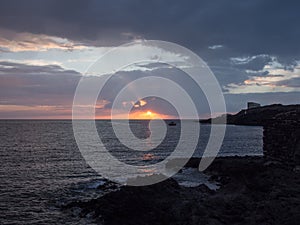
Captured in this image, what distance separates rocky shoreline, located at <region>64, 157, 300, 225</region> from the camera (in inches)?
963

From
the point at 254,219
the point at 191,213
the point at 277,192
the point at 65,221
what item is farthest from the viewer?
the point at 277,192

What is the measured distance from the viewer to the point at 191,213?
85.0ft

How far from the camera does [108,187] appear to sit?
40.8 metres

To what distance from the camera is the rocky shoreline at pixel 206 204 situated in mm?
24453

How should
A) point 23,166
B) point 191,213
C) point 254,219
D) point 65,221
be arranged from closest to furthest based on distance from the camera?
point 254,219 → point 191,213 → point 65,221 → point 23,166

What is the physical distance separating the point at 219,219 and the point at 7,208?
19.7 metres

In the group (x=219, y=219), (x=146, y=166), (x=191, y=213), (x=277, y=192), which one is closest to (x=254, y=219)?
(x=219, y=219)

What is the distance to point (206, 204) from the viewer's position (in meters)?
28.2

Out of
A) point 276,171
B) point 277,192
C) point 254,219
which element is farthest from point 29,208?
point 276,171

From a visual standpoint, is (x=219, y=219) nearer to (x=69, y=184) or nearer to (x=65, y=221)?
(x=65, y=221)

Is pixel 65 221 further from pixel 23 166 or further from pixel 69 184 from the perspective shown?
pixel 23 166

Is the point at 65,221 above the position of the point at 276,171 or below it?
below

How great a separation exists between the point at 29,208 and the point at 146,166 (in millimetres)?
31180

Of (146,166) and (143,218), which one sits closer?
(143,218)
